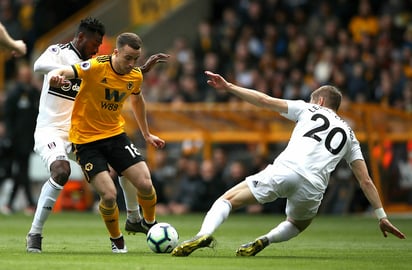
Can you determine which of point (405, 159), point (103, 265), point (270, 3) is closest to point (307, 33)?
point (270, 3)

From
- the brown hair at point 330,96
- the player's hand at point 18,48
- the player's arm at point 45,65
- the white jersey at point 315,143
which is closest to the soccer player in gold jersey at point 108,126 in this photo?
the player's arm at point 45,65

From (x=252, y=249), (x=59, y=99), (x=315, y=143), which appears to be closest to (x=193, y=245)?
(x=252, y=249)

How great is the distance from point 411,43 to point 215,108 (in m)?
4.59

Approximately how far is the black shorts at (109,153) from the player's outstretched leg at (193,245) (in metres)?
1.33

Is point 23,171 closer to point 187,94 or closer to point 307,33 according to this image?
point 187,94

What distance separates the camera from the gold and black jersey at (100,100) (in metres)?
10.6

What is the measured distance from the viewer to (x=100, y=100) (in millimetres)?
10758

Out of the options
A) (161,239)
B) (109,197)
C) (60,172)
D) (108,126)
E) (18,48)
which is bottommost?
(161,239)

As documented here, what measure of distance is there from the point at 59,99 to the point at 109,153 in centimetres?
111

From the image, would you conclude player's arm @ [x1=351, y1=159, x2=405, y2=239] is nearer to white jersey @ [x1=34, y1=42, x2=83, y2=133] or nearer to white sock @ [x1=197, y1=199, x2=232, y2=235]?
white sock @ [x1=197, y1=199, x2=232, y2=235]

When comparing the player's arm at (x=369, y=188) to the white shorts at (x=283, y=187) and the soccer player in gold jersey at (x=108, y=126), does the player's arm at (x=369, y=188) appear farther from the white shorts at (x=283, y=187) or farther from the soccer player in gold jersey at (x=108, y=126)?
the soccer player in gold jersey at (x=108, y=126)

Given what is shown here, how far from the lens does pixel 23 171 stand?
2050cm

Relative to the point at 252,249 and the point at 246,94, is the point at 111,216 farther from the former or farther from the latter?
the point at 246,94

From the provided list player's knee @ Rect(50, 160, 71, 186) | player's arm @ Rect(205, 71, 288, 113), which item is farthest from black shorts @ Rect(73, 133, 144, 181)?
player's arm @ Rect(205, 71, 288, 113)
